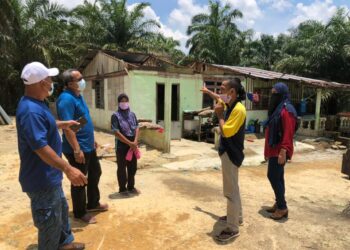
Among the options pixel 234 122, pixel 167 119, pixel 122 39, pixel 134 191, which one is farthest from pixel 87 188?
pixel 122 39

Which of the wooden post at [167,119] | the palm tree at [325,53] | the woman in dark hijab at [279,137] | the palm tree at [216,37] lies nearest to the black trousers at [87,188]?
the woman in dark hijab at [279,137]

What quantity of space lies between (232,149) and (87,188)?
182cm

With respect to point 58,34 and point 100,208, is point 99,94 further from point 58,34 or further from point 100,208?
point 100,208

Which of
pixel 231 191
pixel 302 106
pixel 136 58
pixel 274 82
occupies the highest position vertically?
pixel 136 58

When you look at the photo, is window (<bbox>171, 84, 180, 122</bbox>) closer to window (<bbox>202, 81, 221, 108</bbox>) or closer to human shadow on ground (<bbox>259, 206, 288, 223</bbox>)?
window (<bbox>202, 81, 221, 108</bbox>)

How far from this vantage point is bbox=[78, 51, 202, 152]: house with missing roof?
11609 mm

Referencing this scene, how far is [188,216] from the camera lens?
396 centimetres

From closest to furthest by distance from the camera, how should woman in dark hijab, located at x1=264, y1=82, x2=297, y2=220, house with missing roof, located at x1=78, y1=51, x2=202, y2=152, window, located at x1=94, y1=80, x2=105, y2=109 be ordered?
1. woman in dark hijab, located at x1=264, y1=82, x2=297, y2=220
2. house with missing roof, located at x1=78, y1=51, x2=202, y2=152
3. window, located at x1=94, y1=80, x2=105, y2=109

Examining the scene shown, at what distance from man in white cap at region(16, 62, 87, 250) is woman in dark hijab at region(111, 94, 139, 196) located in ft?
6.64

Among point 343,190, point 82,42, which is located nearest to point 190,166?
point 343,190

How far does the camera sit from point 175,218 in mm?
3889

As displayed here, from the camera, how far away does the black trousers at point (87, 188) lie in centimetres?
359

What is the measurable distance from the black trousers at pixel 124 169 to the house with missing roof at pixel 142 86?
4562 millimetres

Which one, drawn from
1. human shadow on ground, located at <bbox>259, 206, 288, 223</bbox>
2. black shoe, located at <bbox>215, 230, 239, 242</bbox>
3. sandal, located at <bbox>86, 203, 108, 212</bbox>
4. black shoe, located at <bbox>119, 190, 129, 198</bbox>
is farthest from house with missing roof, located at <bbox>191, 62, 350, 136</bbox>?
black shoe, located at <bbox>215, 230, 239, 242</bbox>
